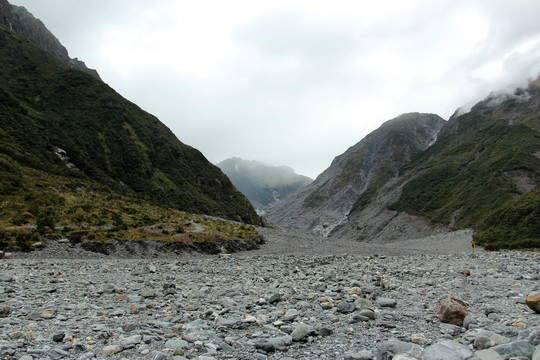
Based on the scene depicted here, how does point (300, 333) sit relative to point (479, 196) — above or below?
below

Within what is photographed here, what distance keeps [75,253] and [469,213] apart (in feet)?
377

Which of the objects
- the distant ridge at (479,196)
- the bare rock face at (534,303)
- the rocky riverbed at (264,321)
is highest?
the distant ridge at (479,196)

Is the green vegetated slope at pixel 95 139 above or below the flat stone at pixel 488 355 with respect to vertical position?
above

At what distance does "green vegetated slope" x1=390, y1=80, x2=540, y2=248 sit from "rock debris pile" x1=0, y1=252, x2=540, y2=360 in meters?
55.9

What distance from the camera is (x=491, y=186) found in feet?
356

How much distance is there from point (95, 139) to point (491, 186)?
441 feet

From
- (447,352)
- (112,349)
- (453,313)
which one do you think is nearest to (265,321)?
(112,349)

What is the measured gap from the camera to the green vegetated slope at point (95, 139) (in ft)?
249

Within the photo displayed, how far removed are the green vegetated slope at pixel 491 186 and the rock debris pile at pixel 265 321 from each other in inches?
2200

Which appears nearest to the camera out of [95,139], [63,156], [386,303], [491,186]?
[386,303]

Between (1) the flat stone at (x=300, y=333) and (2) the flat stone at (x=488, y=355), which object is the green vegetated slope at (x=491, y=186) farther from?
(1) the flat stone at (x=300, y=333)

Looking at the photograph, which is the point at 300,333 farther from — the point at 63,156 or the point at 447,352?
the point at 63,156

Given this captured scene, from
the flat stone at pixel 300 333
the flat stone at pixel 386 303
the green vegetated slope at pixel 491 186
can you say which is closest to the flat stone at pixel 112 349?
the flat stone at pixel 300 333

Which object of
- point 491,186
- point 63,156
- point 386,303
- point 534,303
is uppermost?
point 63,156
